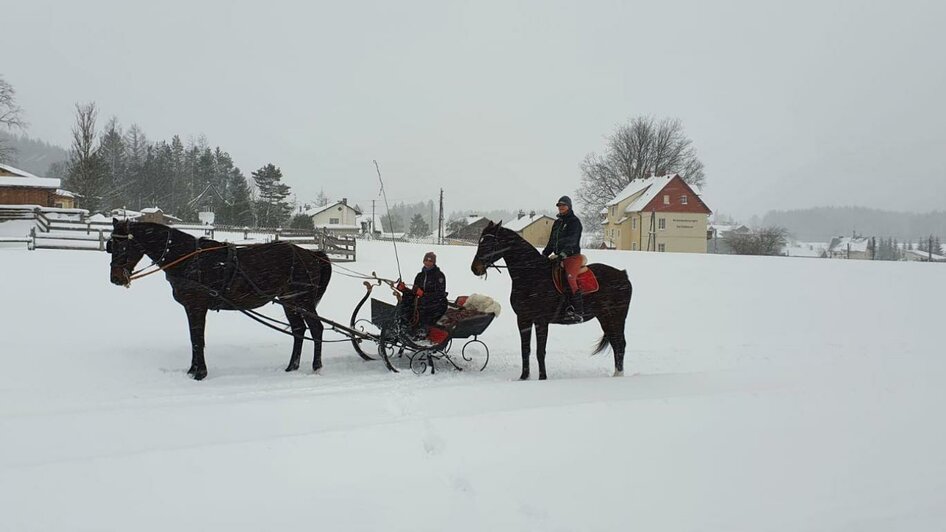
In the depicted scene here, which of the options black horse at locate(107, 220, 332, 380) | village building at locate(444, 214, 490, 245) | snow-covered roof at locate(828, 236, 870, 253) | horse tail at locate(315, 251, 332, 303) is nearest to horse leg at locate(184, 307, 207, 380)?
black horse at locate(107, 220, 332, 380)

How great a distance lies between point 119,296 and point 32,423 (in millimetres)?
7910

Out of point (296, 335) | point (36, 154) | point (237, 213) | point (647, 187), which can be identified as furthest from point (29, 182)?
point (36, 154)

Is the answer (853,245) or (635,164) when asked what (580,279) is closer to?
(635,164)

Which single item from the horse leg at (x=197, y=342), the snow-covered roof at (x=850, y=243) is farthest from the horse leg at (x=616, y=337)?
the snow-covered roof at (x=850, y=243)

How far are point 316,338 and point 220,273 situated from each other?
1.56 metres

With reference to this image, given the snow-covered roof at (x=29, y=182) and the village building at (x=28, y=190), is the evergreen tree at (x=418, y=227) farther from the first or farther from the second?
the snow-covered roof at (x=29, y=182)

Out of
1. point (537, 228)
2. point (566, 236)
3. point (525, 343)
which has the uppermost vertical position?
point (537, 228)

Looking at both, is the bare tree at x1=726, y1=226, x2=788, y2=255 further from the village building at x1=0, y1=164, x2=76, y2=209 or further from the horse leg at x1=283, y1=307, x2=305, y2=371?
the village building at x1=0, y1=164, x2=76, y2=209

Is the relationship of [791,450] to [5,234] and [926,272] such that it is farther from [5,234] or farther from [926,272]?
[5,234]

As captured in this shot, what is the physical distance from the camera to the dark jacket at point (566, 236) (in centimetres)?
696

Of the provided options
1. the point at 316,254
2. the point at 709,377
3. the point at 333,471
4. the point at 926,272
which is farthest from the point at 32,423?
the point at 926,272

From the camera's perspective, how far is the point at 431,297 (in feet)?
24.3

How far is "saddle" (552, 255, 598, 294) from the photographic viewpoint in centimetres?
705

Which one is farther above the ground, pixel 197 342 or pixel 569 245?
pixel 569 245
